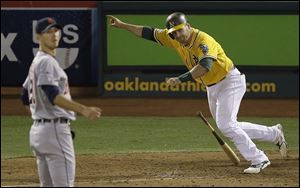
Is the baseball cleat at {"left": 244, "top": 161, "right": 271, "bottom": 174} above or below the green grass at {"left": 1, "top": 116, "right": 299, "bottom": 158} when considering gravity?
above

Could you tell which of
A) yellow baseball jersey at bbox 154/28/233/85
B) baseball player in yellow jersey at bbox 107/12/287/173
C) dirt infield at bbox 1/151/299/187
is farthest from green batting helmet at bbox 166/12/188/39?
dirt infield at bbox 1/151/299/187

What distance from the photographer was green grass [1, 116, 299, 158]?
11.2m

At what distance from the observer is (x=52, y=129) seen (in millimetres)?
5945

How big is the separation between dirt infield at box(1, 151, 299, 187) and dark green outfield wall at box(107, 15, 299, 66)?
6072mm

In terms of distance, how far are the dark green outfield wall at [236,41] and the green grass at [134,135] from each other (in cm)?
198

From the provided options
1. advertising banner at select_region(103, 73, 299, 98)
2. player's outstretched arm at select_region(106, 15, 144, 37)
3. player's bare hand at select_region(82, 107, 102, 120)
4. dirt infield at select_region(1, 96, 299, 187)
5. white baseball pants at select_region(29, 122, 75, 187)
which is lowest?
advertising banner at select_region(103, 73, 299, 98)

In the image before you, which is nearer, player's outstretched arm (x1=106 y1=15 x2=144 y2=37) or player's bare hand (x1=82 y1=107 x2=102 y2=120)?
player's bare hand (x1=82 y1=107 x2=102 y2=120)

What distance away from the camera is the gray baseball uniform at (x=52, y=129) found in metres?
5.92

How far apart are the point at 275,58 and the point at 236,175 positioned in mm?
8213

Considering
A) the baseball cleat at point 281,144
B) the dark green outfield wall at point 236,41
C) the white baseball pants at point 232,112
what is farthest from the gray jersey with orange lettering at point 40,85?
the dark green outfield wall at point 236,41

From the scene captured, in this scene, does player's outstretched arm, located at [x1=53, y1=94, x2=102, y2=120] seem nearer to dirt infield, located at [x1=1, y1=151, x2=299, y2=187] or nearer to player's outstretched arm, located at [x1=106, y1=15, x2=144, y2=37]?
dirt infield, located at [x1=1, y1=151, x2=299, y2=187]

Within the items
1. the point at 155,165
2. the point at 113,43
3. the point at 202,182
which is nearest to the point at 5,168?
the point at 155,165

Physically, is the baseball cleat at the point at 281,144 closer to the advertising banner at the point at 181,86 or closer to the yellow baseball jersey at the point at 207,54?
the yellow baseball jersey at the point at 207,54

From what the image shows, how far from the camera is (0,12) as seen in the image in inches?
683
